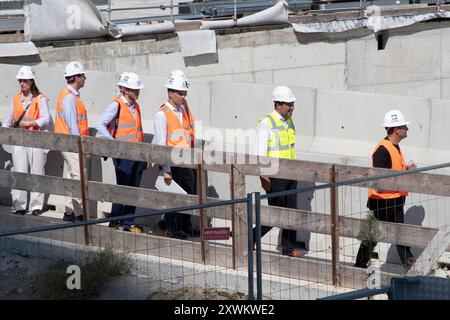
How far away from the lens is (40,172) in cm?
1210

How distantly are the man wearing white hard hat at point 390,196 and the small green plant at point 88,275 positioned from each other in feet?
7.30

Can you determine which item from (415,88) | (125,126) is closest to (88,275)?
(125,126)

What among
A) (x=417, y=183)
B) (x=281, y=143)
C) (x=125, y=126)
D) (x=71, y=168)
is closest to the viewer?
(x=417, y=183)

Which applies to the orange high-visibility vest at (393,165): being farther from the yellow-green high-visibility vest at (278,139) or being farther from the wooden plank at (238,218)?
the wooden plank at (238,218)

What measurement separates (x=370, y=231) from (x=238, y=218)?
3.93ft

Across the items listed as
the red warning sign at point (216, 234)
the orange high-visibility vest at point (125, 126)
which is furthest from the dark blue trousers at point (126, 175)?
the red warning sign at point (216, 234)

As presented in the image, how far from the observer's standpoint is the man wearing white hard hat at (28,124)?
39.5ft

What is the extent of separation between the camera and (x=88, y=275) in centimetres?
980

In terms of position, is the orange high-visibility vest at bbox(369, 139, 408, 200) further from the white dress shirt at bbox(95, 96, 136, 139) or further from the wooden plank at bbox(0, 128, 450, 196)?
the white dress shirt at bbox(95, 96, 136, 139)

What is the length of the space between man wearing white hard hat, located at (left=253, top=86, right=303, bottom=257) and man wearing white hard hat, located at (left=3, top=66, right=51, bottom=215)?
2685mm

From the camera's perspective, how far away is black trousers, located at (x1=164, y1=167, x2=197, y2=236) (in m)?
10.9

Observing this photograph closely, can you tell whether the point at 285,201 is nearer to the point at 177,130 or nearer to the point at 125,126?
the point at 177,130

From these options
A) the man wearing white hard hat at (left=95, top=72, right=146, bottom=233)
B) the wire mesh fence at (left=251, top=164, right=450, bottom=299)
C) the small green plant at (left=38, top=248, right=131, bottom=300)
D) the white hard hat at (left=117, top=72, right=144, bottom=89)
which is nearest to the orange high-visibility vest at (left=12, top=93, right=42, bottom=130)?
the man wearing white hard hat at (left=95, top=72, right=146, bottom=233)
